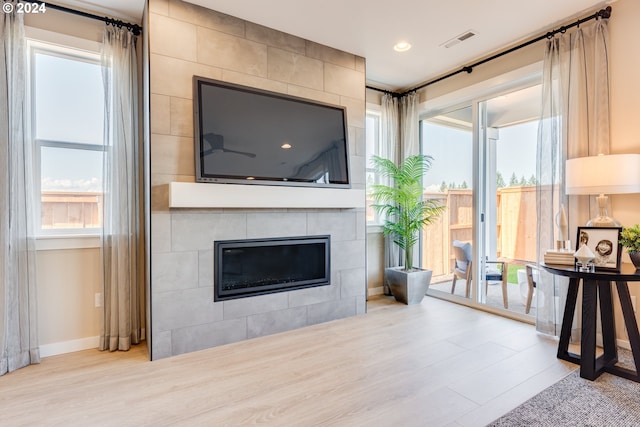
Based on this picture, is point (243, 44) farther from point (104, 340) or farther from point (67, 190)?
point (104, 340)

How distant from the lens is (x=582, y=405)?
6.31 feet

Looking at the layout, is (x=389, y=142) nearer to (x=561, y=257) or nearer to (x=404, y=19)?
(x=404, y=19)

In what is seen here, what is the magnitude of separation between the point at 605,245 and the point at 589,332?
0.63 m

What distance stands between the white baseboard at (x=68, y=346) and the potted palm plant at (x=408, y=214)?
303cm

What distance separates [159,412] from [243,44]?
2.77 metres

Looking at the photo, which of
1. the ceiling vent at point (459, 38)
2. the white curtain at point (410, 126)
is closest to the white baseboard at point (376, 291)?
the white curtain at point (410, 126)

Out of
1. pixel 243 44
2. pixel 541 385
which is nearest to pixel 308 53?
pixel 243 44

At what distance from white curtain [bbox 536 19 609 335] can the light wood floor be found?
504 mm

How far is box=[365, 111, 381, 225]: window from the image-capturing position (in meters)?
4.38

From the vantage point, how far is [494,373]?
2289 millimetres

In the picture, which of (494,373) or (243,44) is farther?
(243,44)

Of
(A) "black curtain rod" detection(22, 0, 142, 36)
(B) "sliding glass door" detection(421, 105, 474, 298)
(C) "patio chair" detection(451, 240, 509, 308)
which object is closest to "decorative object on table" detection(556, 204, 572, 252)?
(C) "patio chair" detection(451, 240, 509, 308)

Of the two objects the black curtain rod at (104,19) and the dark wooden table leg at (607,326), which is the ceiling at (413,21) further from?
the dark wooden table leg at (607,326)

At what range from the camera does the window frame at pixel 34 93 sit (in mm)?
2525
